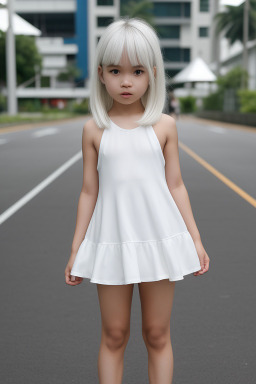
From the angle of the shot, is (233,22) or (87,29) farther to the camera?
(87,29)

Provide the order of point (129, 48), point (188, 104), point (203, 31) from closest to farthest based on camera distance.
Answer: point (129, 48)
point (188, 104)
point (203, 31)

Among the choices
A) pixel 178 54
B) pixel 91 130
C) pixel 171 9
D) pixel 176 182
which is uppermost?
pixel 171 9

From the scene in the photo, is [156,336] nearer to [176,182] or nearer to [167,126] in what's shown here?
[176,182]

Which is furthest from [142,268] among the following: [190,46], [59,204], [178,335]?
[190,46]

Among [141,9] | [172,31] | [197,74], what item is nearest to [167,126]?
[197,74]

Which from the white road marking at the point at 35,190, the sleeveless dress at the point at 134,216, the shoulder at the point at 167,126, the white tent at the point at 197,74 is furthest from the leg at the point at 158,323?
the white tent at the point at 197,74

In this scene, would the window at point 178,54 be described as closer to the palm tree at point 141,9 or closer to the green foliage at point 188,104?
the palm tree at point 141,9

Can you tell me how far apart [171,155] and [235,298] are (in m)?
2.59

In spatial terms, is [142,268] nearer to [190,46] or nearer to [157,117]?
[157,117]

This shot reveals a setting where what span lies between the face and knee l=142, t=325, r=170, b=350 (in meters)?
0.91

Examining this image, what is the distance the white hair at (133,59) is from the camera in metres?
2.57

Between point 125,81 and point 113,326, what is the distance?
964 millimetres

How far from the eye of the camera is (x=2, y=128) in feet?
107

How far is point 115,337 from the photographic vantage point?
2.77 m
